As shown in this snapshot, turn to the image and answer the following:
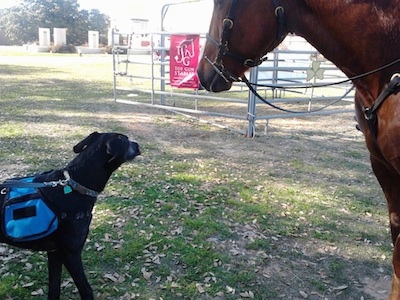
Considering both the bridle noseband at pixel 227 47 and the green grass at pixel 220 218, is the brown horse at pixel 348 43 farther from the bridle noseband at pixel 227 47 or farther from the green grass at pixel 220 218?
the green grass at pixel 220 218

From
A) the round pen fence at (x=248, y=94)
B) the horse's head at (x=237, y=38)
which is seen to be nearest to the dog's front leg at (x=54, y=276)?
the horse's head at (x=237, y=38)

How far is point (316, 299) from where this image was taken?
129 inches

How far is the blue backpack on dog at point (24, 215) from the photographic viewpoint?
266cm

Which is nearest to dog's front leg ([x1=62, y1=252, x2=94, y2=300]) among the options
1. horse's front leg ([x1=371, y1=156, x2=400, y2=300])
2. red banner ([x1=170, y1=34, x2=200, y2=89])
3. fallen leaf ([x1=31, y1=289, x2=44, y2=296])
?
fallen leaf ([x1=31, y1=289, x2=44, y2=296])

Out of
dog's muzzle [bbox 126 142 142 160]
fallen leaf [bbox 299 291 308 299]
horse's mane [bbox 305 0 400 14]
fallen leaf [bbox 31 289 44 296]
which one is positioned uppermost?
horse's mane [bbox 305 0 400 14]

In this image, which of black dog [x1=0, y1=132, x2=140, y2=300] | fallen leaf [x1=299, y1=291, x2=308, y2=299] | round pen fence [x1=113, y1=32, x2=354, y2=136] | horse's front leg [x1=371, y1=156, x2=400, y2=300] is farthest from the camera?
round pen fence [x1=113, y1=32, x2=354, y2=136]

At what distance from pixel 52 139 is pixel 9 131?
110cm

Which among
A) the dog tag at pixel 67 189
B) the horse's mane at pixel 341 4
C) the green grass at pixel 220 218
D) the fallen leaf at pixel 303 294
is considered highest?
the horse's mane at pixel 341 4

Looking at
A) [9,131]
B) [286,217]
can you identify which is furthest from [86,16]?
[286,217]

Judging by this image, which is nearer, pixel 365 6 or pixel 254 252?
pixel 365 6

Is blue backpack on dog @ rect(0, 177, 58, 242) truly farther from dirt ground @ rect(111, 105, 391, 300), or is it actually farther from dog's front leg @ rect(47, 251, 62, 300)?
dirt ground @ rect(111, 105, 391, 300)

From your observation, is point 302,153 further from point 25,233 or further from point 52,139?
point 25,233

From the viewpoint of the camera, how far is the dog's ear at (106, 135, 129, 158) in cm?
306

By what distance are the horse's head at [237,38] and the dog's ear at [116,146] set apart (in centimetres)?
91
